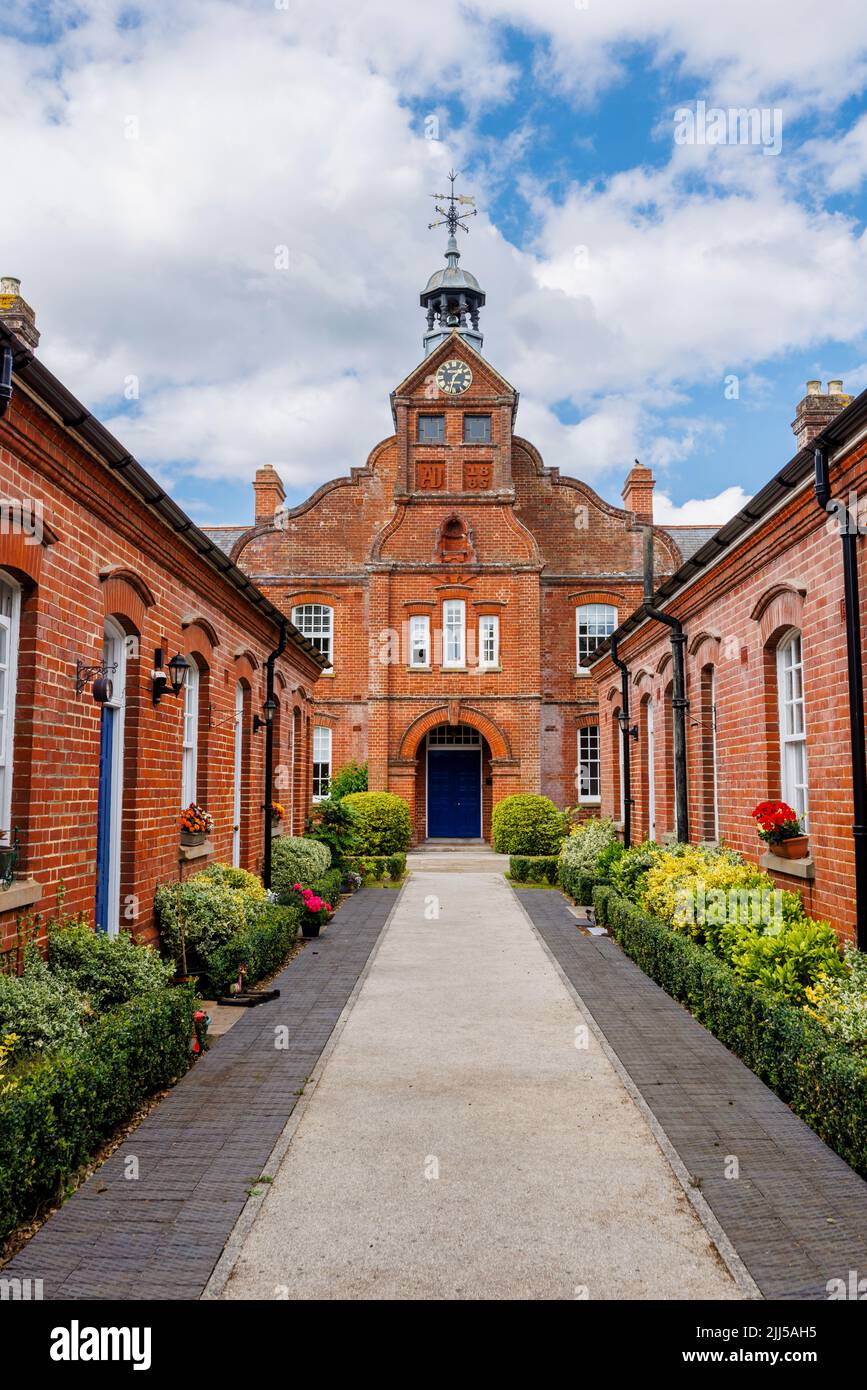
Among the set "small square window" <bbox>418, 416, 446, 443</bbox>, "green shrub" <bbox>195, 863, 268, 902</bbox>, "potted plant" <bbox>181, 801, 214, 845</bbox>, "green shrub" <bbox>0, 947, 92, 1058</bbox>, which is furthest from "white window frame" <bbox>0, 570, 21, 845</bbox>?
"small square window" <bbox>418, 416, 446, 443</bbox>

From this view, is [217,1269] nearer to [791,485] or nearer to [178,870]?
[178,870]

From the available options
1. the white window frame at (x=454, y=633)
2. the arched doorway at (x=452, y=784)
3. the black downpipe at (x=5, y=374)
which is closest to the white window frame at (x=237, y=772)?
the black downpipe at (x=5, y=374)

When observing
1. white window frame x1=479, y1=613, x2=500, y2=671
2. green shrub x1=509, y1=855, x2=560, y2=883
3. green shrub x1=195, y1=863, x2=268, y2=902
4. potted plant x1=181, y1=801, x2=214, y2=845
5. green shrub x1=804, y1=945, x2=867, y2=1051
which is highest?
white window frame x1=479, y1=613, x2=500, y2=671

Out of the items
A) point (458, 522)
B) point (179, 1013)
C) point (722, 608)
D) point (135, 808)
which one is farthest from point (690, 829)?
point (458, 522)

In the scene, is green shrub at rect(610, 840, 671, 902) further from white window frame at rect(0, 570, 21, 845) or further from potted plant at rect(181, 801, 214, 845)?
white window frame at rect(0, 570, 21, 845)

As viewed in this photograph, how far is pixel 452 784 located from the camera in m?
28.6

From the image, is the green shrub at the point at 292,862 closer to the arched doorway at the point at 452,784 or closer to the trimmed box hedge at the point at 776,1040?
the trimmed box hedge at the point at 776,1040

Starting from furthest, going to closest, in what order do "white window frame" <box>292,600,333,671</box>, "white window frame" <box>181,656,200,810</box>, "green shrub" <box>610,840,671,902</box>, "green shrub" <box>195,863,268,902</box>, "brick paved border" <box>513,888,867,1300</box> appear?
"white window frame" <box>292,600,333,671</box>
"green shrub" <box>610,840,671,902</box>
"white window frame" <box>181,656,200,810</box>
"green shrub" <box>195,863,268,902</box>
"brick paved border" <box>513,888,867,1300</box>

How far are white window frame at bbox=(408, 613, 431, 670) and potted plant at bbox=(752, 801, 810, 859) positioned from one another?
18987 mm

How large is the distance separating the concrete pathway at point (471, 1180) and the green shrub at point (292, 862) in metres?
6.81

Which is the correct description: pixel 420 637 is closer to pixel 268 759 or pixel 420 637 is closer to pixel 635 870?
pixel 268 759

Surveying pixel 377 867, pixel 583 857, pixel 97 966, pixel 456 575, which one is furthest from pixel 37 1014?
pixel 456 575

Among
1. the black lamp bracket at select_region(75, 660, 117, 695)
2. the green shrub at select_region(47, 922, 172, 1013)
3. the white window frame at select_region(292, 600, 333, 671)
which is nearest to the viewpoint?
the green shrub at select_region(47, 922, 172, 1013)

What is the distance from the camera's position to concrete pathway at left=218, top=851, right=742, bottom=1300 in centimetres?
404
